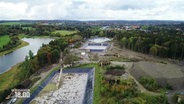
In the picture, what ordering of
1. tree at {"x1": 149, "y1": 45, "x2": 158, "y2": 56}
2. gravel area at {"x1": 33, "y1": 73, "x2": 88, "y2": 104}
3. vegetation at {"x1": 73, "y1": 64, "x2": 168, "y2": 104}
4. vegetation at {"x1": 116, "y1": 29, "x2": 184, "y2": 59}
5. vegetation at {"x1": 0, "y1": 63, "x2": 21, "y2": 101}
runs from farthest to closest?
1. tree at {"x1": 149, "y1": 45, "x2": 158, "y2": 56}
2. vegetation at {"x1": 116, "y1": 29, "x2": 184, "y2": 59}
3. vegetation at {"x1": 0, "y1": 63, "x2": 21, "y2": 101}
4. gravel area at {"x1": 33, "y1": 73, "x2": 88, "y2": 104}
5. vegetation at {"x1": 73, "y1": 64, "x2": 168, "y2": 104}

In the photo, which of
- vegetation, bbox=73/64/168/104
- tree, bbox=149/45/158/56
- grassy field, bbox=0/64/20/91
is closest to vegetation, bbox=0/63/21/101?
grassy field, bbox=0/64/20/91

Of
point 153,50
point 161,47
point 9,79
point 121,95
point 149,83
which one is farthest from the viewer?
point 153,50

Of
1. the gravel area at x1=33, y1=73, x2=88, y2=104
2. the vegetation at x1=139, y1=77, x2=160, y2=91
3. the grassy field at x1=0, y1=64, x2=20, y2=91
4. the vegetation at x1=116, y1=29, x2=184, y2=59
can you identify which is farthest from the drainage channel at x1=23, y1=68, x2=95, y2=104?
the vegetation at x1=116, y1=29, x2=184, y2=59

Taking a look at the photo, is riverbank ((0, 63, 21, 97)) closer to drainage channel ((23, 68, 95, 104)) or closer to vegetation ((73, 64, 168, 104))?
drainage channel ((23, 68, 95, 104))

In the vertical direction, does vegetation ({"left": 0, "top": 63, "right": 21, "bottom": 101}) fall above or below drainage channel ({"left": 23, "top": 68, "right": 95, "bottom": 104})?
below

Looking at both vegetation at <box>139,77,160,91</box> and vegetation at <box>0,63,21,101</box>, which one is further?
vegetation at <box>0,63,21,101</box>

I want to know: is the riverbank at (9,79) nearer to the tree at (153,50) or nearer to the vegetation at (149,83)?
the vegetation at (149,83)

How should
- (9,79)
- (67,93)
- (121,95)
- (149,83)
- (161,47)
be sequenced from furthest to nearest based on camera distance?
(161,47)
(9,79)
(67,93)
(149,83)
(121,95)

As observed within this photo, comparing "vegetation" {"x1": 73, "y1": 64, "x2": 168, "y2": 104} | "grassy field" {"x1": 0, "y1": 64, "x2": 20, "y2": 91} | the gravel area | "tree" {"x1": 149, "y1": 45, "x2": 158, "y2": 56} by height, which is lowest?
"grassy field" {"x1": 0, "y1": 64, "x2": 20, "y2": 91}

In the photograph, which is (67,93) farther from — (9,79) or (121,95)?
(9,79)

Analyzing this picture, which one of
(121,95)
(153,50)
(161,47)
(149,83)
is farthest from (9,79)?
(161,47)

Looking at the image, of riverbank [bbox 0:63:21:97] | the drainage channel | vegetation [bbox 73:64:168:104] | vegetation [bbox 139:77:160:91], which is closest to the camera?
vegetation [bbox 73:64:168:104]

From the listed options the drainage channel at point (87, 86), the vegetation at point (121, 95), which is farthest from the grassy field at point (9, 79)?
the vegetation at point (121, 95)
